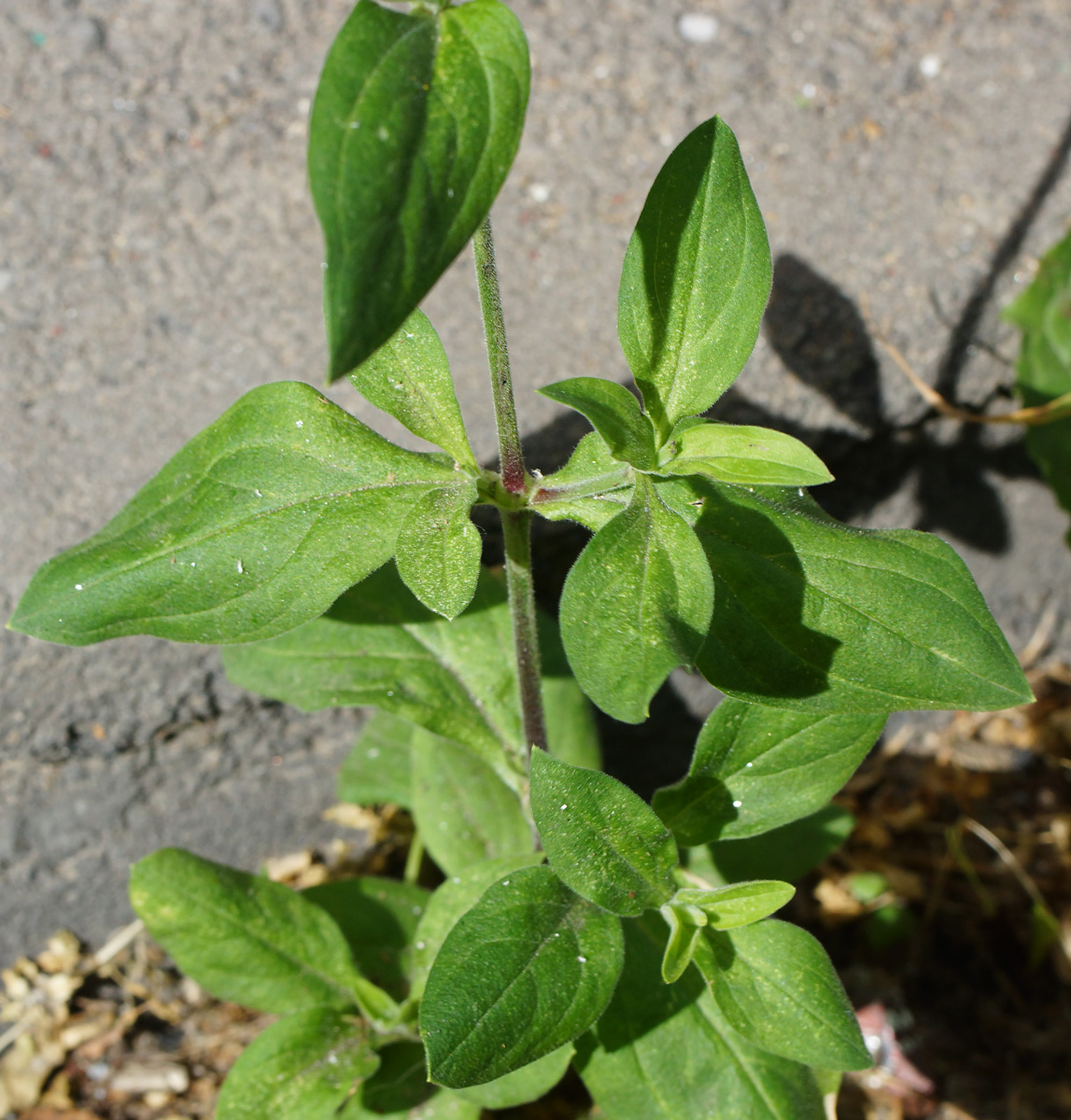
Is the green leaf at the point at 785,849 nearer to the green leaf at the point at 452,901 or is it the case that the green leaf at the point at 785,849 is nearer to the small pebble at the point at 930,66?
the green leaf at the point at 452,901

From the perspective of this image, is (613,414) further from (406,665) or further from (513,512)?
(406,665)

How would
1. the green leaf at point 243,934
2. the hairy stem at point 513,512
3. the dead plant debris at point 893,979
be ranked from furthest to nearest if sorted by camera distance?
1. the dead plant debris at point 893,979
2. the green leaf at point 243,934
3. the hairy stem at point 513,512

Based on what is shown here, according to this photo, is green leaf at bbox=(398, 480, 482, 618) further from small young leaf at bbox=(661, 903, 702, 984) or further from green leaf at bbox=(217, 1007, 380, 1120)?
green leaf at bbox=(217, 1007, 380, 1120)

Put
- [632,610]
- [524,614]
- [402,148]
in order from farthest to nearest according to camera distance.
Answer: [524,614], [632,610], [402,148]

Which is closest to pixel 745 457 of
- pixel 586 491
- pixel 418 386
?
pixel 586 491

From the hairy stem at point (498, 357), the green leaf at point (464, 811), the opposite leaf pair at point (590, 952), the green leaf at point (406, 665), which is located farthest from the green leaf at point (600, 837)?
the green leaf at point (464, 811)

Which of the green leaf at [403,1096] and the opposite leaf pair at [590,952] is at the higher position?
the opposite leaf pair at [590,952]

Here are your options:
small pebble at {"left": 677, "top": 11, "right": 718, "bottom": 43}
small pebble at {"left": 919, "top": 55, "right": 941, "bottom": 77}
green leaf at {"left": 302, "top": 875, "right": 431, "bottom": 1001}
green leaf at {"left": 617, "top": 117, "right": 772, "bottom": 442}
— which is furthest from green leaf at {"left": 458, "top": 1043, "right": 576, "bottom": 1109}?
small pebble at {"left": 919, "top": 55, "right": 941, "bottom": 77}
